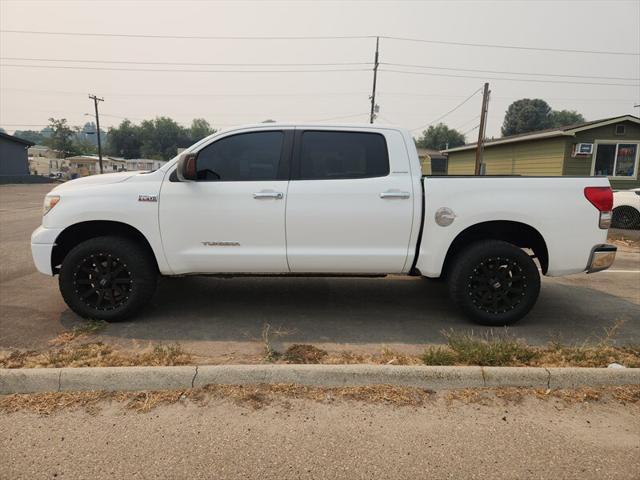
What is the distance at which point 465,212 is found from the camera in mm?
4270

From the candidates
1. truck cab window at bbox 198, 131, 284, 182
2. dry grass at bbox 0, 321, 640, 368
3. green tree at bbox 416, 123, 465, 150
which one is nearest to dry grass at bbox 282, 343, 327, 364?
dry grass at bbox 0, 321, 640, 368

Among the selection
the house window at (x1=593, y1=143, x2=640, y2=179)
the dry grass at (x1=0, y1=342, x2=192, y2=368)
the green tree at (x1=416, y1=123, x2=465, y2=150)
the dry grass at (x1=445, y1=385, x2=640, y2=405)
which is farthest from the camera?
the green tree at (x1=416, y1=123, x2=465, y2=150)

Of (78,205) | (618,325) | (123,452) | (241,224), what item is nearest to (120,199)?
(78,205)

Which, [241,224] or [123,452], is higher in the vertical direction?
[241,224]

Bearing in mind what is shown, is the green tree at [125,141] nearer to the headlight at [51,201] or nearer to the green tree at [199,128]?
the green tree at [199,128]

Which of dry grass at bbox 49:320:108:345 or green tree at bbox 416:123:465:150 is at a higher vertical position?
green tree at bbox 416:123:465:150

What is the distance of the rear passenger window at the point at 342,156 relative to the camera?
4.39m

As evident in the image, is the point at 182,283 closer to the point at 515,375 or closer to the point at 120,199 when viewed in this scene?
the point at 120,199

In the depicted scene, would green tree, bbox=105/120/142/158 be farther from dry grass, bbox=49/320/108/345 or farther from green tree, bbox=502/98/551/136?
dry grass, bbox=49/320/108/345

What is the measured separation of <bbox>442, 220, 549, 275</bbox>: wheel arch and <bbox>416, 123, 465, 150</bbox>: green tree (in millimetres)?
82204

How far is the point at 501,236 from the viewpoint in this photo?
468cm

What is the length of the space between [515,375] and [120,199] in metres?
3.74

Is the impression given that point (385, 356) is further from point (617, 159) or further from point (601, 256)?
Answer: point (617, 159)

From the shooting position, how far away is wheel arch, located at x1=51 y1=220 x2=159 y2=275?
4.45 m
